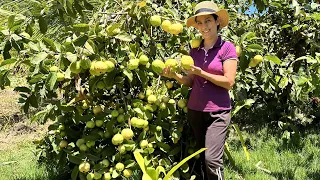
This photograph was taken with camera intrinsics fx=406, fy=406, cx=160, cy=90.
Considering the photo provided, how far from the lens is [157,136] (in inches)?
88.0

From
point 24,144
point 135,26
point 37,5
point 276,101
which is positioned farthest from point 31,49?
point 276,101

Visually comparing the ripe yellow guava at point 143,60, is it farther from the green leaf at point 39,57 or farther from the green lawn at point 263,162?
the green lawn at point 263,162

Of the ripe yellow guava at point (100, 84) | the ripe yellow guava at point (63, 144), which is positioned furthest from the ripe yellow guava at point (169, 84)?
the ripe yellow guava at point (63, 144)

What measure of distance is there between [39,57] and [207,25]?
86 centimetres

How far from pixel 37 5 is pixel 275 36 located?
2.74 metres

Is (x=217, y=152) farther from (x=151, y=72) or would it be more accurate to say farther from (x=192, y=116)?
(x=151, y=72)

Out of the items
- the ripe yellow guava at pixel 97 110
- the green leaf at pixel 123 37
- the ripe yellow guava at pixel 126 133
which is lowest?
the ripe yellow guava at pixel 126 133

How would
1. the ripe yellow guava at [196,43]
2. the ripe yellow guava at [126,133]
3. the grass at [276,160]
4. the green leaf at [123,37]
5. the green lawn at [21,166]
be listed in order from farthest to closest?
the green lawn at [21,166] < the grass at [276,160] < the ripe yellow guava at [196,43] < the ripe yellow guava at [126,133] < the green leaf at [123,37]

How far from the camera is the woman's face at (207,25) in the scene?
83.4 inches

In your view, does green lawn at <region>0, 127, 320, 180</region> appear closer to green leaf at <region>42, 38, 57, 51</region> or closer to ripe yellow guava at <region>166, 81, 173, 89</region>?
ripe yellow guava at <region>166, 81, 173, 89</region>

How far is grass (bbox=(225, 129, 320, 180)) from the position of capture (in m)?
2.86

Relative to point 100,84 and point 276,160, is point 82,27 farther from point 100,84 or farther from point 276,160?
point 276,160

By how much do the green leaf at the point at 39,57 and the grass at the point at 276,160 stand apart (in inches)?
61.1

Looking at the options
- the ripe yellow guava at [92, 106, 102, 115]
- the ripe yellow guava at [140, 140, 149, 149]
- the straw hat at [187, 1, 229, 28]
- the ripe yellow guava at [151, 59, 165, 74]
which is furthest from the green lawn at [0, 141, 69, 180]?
the straw hat at [187, 1, 229, 28]
